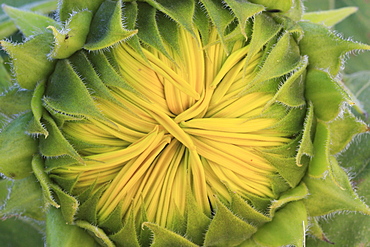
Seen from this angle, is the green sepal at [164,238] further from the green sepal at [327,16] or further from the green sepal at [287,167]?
the green sepal at [327,16]

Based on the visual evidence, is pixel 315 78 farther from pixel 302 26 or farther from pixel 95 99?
pixel 95 99

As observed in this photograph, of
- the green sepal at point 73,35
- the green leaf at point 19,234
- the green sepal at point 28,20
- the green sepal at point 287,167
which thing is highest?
the green sepal at point 73,35

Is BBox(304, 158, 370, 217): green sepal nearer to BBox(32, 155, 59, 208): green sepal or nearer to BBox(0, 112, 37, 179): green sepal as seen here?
BBox(32, 155, 59, 208): green sepal

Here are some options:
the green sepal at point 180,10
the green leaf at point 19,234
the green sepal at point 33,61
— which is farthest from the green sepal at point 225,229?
the green leaf at point 19,234

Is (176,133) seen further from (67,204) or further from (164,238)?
(67,204)

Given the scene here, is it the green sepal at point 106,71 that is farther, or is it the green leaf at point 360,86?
the green leaf at point 360,86

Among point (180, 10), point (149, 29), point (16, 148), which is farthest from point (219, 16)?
point (16, 148)
